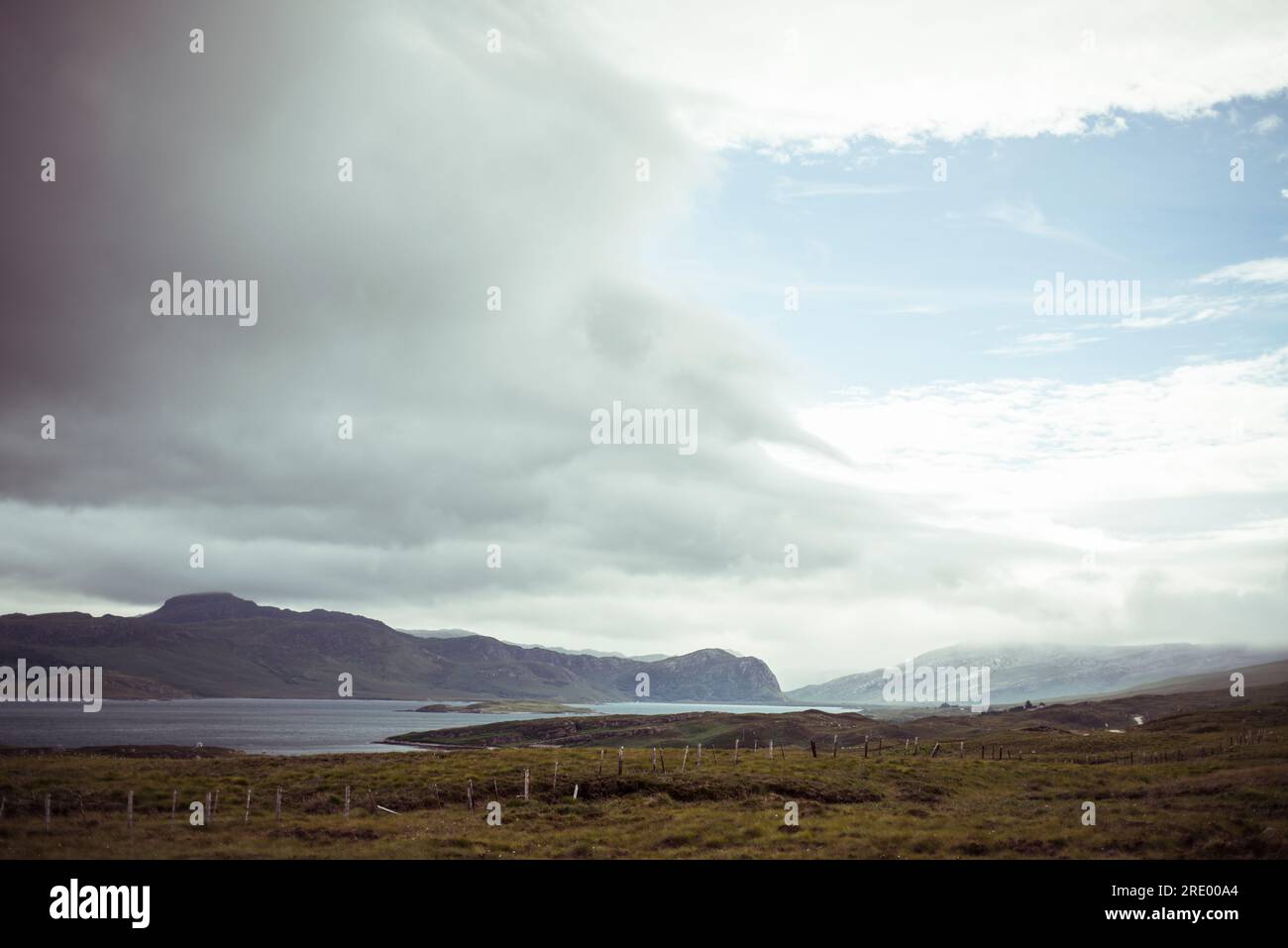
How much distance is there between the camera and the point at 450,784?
185 ft

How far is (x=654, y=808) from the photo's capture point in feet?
167

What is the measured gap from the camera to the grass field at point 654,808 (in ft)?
127

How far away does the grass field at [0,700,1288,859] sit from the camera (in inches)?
1519
